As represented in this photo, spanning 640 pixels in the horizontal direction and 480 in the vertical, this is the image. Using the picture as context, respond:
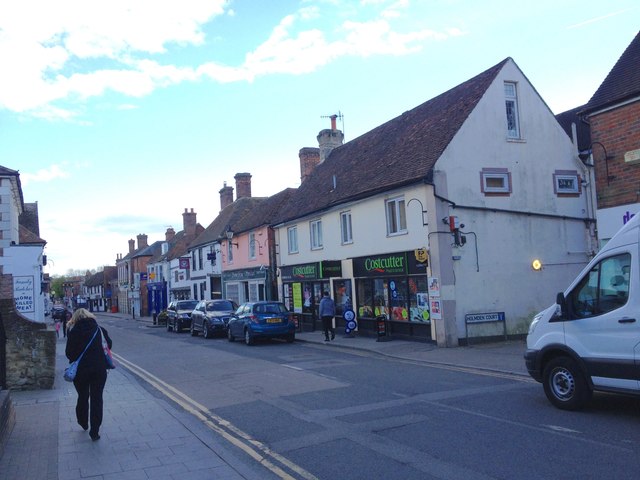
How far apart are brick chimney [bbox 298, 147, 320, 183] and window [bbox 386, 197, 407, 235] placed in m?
13.9

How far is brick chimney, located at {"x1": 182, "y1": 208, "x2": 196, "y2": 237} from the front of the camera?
52.9 metres

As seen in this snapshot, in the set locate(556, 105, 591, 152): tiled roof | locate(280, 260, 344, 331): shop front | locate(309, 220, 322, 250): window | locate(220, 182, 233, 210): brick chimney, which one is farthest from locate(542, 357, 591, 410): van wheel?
locate(220, 182, 233, 210): brick chimney

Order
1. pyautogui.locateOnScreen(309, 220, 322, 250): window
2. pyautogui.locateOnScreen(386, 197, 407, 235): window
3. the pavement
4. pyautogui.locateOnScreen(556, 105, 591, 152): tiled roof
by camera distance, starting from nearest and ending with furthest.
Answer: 1. the pavement
2. pyautogui.locateOnScreen(386, 197, 407, 235): window
3. pyautogui.locateOnScreen(556, 105, 591, 152): tiled roof
4. pyautogui.locateOnScreen(309, 220, 322, 250): window

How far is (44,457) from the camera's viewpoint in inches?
269

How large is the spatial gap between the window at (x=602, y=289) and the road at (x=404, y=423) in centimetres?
145

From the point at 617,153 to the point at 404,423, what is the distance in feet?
32.0

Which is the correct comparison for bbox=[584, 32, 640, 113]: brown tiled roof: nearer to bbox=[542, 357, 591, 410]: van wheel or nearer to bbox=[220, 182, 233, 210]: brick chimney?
bbox=[542, 357, 591, 410]: van wheel

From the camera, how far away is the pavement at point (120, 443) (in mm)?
6164

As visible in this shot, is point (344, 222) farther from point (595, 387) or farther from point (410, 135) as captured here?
point (595, 387)

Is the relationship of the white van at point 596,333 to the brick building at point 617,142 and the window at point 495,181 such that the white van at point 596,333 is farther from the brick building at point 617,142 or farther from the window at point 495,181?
the window at point 495,181

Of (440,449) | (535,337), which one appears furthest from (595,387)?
(440,449)

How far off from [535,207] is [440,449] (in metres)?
14.1

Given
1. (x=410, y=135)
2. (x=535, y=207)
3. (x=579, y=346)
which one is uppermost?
(x=410, y=135)

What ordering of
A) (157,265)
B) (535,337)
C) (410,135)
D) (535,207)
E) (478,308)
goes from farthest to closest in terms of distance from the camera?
(157,265) → (410,135) → (535,207) → (478,308) → (535,337)
